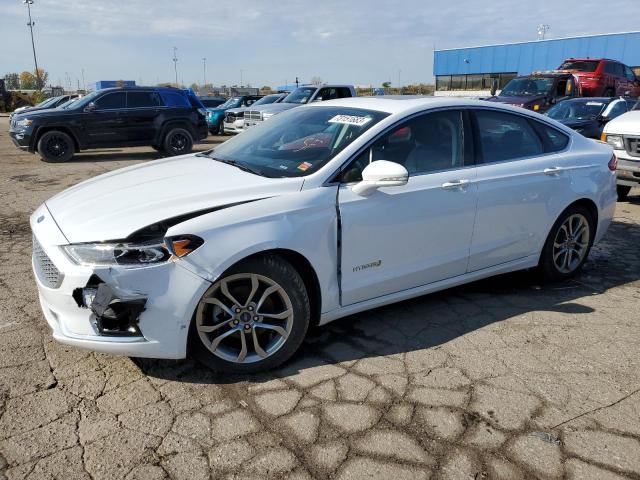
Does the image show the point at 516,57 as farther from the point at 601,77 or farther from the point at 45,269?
the point at 45,269

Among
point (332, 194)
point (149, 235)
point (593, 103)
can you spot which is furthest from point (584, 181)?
point (593, 103)

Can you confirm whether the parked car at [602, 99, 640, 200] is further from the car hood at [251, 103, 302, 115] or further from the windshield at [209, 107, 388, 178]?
the car hood at [251, 103, 302, 115]

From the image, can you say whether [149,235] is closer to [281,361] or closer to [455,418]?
[281,361]

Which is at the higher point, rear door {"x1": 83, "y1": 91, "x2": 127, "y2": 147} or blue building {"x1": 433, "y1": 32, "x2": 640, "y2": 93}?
blue building {"x1": 433, "y1": 32, "x2": 640, "y2": 93}

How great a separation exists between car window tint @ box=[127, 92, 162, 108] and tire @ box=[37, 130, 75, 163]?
1.70 metres

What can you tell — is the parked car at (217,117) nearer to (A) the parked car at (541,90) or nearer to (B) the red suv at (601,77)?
(A) the parked car at (541,90)

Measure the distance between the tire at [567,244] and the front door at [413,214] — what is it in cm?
106

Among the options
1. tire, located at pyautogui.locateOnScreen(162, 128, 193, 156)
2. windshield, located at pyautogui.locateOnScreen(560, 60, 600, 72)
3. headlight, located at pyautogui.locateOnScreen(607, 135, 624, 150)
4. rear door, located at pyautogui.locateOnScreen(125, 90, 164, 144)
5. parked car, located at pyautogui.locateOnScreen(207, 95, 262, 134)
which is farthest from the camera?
parked car, located at pyautogui.locateOnScreen(207, 95, 262, 134)

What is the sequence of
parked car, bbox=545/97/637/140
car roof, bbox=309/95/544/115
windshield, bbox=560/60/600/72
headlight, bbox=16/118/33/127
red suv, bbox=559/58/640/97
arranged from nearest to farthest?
car roof, bbox=309/95/544/115 → parked car, bbox=545/97/637/140 → headlight, bbox=16/118/33/127 → red suv, bbox=559/58/640/97 → windshield, bbox=560/60/600/72

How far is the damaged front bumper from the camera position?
270 cm

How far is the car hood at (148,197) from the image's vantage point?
2.84 meters

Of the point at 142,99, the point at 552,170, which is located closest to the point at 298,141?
the point at 552,170

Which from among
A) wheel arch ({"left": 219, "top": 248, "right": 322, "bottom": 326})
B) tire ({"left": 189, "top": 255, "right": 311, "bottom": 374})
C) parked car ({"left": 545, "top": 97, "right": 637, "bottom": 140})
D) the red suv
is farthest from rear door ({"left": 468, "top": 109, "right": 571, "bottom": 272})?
the red suv

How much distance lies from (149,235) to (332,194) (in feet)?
3.55
